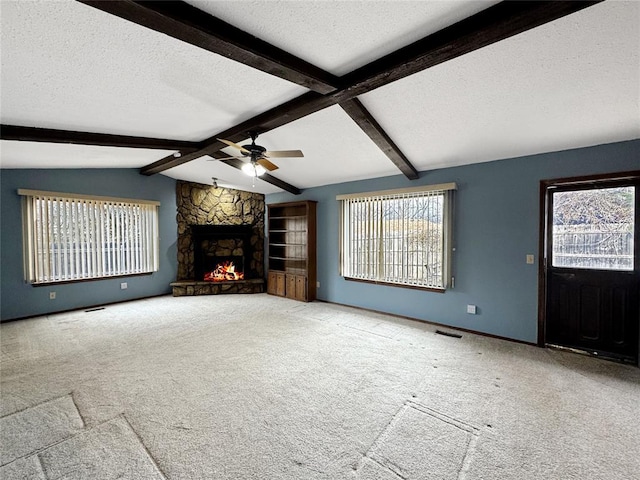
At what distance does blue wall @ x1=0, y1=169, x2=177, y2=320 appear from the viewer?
458 cm

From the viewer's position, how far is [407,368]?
3.04 metres

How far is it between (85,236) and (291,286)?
4114mm

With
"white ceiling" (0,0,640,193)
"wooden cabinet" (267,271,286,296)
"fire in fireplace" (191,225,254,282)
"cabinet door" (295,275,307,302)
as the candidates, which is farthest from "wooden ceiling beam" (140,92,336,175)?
"wooden cabinet" (267,271,286,296)

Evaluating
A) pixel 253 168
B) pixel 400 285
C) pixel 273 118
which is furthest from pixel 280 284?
pixel 273 118

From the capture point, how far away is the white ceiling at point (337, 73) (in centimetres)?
176

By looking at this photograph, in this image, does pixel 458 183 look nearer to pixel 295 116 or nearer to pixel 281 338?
pixel 295 116

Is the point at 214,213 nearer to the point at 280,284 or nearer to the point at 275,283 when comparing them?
the point at 275,283

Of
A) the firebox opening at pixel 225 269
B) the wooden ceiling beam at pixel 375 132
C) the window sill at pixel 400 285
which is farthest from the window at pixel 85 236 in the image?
the wooden ceiling beam at pixel 375 132

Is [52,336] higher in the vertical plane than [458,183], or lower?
lower

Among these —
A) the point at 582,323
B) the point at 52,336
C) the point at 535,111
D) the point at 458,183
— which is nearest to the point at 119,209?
the point at 52,336

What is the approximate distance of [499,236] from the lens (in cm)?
391

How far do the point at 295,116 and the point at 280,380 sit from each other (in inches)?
110

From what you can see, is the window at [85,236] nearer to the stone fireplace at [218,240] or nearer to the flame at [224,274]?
the stone fireplace at [218,240]

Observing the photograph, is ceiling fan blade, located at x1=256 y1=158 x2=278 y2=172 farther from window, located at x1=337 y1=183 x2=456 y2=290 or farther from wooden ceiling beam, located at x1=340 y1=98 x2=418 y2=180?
window, located at x1=337 y1=183 x2=456 y2=290
